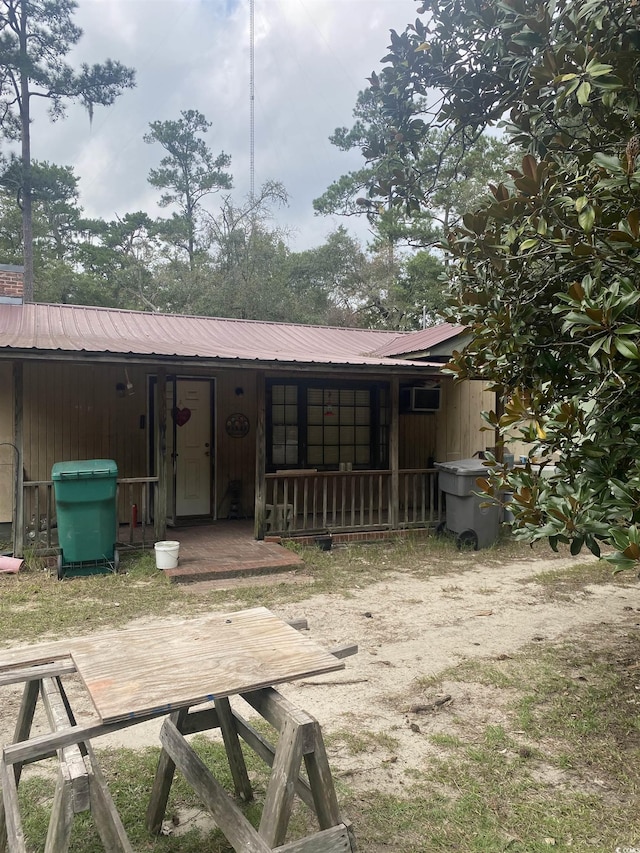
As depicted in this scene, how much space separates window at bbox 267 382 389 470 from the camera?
9.45 meters

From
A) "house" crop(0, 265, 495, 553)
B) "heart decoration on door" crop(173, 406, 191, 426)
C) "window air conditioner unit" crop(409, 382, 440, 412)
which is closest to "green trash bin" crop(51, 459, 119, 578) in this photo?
"house" crop(0, 265, 495, 553)

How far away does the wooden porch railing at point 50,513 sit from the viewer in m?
6.77

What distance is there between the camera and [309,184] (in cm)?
3044

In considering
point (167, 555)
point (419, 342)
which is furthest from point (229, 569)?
point (419, 342)

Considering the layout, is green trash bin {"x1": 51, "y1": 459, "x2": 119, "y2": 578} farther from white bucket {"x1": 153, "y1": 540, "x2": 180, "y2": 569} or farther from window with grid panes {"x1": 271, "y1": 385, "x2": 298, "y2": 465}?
window with grid panes {"x1": 271, "y1": 385, "x2": 298, "y2": 465}

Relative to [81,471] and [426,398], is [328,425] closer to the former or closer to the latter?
[426,398]

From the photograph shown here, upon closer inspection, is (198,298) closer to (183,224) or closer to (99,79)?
(183,224)


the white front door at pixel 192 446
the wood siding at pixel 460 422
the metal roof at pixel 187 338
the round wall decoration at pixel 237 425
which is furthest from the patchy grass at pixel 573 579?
the white front door at pixel 192 446

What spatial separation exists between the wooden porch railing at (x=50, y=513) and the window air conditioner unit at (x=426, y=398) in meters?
4.29

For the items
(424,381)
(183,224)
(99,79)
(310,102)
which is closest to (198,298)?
(183,224)

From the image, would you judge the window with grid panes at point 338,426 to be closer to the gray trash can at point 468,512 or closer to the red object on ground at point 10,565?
the gray trash can at point 468,512

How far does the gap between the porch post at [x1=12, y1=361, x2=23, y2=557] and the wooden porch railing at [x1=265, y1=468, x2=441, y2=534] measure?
284 centimetres

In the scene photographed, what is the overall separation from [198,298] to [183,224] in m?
4.86

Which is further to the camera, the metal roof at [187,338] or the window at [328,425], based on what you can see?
the window at [328,425]
